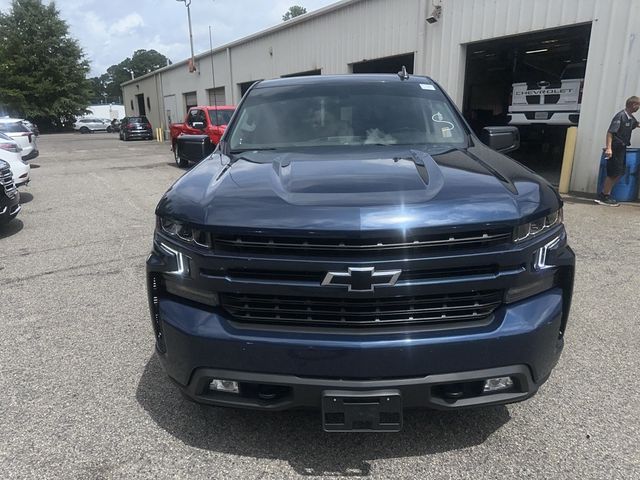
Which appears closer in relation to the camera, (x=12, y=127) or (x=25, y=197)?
(x=25, y=197)

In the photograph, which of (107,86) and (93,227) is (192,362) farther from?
(107,86)

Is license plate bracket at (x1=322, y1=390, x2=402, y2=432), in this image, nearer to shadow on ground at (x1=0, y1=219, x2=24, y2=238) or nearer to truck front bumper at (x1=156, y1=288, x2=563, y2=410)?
truck front bumper at (x1=156, y1=288, x2=563, y2=410)

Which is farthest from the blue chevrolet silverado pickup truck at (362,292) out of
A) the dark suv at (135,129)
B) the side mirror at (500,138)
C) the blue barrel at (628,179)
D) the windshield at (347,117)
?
the dark suv at (135,129)

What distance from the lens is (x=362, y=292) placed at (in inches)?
75.4

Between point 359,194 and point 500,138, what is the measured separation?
1946 millimetres

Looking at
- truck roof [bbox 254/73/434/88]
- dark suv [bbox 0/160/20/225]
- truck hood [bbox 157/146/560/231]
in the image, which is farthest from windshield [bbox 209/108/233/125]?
truck hood [bbox 157/146/560/231]

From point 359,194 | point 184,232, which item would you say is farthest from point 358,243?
point 184,232

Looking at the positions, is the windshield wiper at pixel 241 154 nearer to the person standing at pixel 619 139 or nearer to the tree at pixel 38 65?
the person standing at pixel 619 139

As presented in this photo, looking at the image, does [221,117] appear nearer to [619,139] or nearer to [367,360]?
[619,139]

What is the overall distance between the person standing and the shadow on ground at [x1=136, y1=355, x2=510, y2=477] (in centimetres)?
731


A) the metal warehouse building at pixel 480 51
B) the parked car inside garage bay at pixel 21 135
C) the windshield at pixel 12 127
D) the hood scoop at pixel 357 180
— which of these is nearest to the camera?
the hood scoop at pixel 357 180

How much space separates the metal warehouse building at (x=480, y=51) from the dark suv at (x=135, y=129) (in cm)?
791

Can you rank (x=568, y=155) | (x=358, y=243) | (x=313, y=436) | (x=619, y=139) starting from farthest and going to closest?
(x=568, y=155), (x=619, y=139), (x=313, y=436), (x=358, y=243)

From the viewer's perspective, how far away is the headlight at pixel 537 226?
2.04 m
